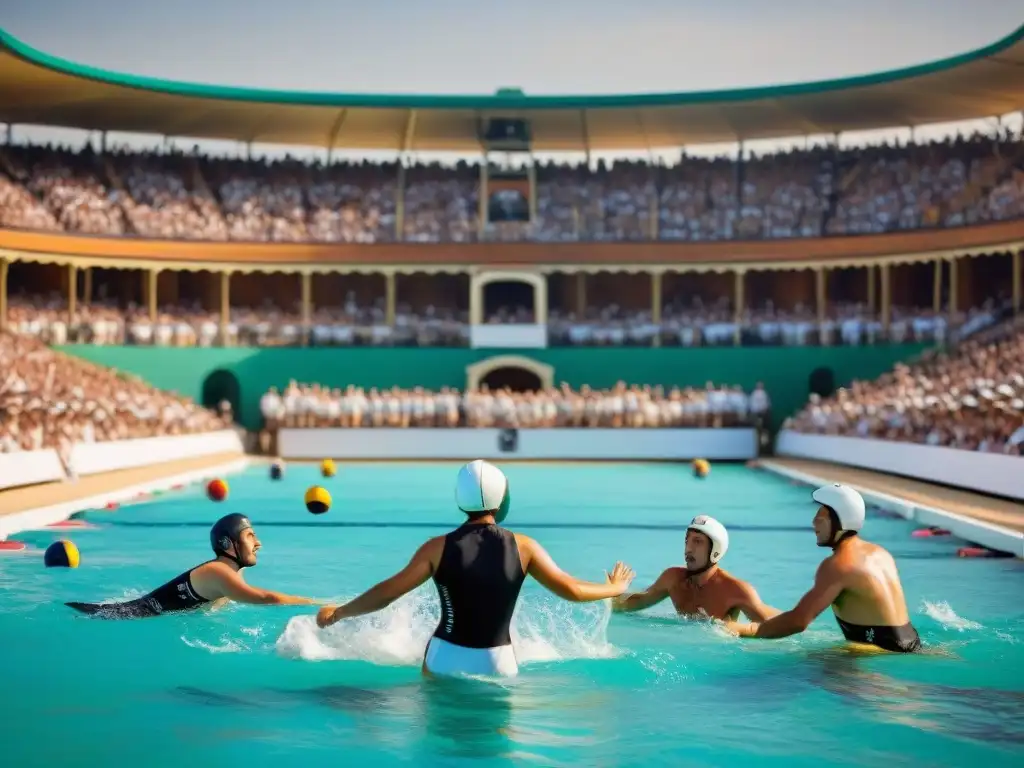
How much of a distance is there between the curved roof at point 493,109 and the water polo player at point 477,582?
34704mm

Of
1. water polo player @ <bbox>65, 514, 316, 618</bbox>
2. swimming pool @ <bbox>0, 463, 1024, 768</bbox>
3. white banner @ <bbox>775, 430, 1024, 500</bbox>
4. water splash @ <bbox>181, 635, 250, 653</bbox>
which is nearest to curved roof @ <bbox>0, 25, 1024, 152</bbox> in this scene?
white banner @ <bbox>775, 430, 1024, 500</bbox>

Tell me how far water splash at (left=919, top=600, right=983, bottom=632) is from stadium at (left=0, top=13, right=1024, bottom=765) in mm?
14125

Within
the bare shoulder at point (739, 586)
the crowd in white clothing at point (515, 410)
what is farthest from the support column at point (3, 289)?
the bare shoulder at point (739, 586)

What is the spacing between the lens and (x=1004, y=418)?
23750 mm

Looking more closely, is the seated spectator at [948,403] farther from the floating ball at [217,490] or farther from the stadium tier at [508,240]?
the floating ball at [217,490]

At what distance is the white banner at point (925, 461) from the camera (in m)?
21.9

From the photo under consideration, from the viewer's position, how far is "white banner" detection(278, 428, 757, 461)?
38.2 meters

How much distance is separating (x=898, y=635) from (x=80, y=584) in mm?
8013

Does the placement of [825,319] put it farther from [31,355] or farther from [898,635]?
[898,635]

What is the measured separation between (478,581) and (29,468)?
17018mm

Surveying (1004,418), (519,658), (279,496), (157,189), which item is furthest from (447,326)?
(519,658)

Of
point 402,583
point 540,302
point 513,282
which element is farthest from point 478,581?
point 513,282

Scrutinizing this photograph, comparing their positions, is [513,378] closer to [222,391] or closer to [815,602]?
[222,391]

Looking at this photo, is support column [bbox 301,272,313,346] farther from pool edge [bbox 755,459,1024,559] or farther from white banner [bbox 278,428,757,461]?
pool edge [bbox 755,459,1024,559]
